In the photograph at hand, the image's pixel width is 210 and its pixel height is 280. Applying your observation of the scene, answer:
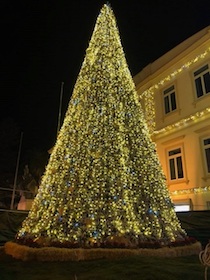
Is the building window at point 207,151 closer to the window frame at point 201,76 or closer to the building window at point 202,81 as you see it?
the window frame at point 201,76

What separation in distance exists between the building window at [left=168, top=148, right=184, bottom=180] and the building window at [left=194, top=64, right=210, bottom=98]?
273 cm

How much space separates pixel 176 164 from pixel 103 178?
7.13 metres

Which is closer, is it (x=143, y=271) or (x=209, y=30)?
(x=143, y=271)

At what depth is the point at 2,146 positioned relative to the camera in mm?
26828

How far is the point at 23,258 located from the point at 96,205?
166 cm

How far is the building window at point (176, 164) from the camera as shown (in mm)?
11570

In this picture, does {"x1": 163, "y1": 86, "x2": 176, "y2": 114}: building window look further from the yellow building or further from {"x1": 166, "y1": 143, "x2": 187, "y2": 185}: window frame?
{"x1": 166, "y1": 143, "x2": 187, "y2": 185}: window frame

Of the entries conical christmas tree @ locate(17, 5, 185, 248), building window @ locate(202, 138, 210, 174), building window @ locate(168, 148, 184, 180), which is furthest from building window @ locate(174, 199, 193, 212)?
conical christmas tree @ locate(17, 5, 185, 248)

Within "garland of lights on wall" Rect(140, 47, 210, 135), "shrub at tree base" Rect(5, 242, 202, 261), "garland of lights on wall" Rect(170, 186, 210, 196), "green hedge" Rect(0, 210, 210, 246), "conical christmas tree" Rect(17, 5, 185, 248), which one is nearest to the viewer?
"shrub at tree base" Rect(5, 242, 202, 261)

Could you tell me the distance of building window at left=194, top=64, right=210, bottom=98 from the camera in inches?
437

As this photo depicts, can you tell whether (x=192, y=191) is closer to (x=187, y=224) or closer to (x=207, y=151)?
(x=207, y=151)

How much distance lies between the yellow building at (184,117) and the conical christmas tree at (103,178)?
5.14 metres

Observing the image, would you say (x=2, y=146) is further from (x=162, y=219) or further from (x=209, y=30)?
(x=162, y=219)

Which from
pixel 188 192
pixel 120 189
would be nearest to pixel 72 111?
pixel 120 189
